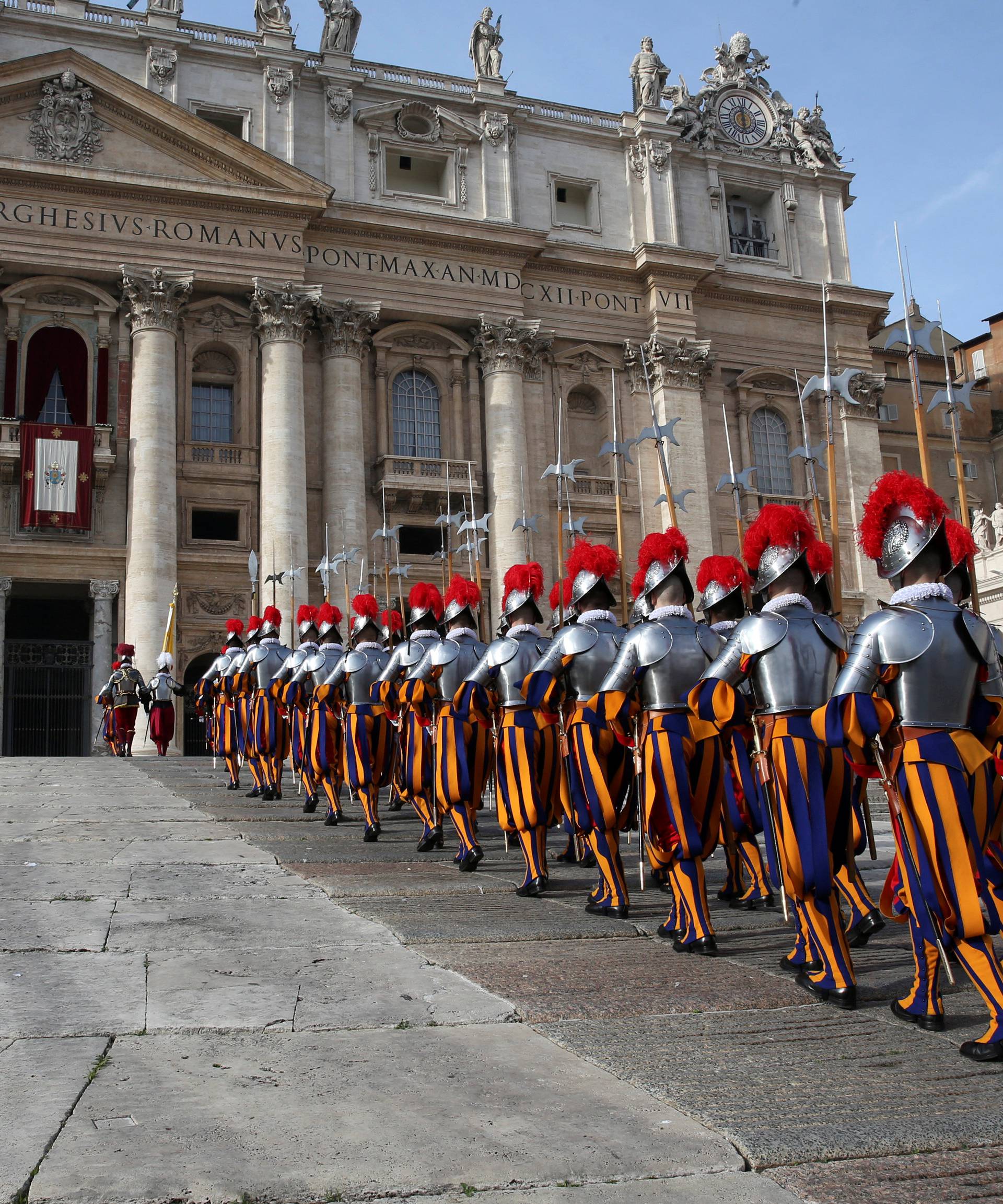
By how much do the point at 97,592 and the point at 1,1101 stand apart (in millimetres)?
25807

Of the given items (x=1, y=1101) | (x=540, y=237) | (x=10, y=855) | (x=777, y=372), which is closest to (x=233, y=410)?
(x=540, y=237)

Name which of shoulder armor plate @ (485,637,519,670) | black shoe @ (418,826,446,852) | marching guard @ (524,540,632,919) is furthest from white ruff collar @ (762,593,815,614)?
black shoe @ (418,826,446,852)

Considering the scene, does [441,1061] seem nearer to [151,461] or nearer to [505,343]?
[151,461]

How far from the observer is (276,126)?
3138 centimetres

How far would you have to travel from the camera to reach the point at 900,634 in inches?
197

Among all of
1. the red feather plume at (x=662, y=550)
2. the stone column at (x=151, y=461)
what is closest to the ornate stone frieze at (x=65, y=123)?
the stone column at (x=151, y=461)

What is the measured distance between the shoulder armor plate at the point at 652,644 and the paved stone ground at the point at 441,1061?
1.56m

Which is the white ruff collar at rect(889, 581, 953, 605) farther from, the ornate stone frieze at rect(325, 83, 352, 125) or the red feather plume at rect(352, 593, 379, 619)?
the ornate stone frieze at rect(325, 83, 352, 125)

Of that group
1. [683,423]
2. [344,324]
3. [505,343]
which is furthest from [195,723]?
[683,423]

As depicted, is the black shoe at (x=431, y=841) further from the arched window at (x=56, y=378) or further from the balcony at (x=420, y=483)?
the arched window at (x=56, y=378)

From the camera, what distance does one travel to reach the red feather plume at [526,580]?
30.8 ft

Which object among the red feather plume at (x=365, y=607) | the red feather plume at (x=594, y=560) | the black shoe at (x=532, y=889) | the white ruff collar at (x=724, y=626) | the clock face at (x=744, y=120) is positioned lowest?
the black shoe at (x=532, y=889)

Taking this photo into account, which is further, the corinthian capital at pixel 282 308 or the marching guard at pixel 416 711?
the corinthian capital at pixel 282 308

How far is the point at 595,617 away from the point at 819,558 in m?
2.02
